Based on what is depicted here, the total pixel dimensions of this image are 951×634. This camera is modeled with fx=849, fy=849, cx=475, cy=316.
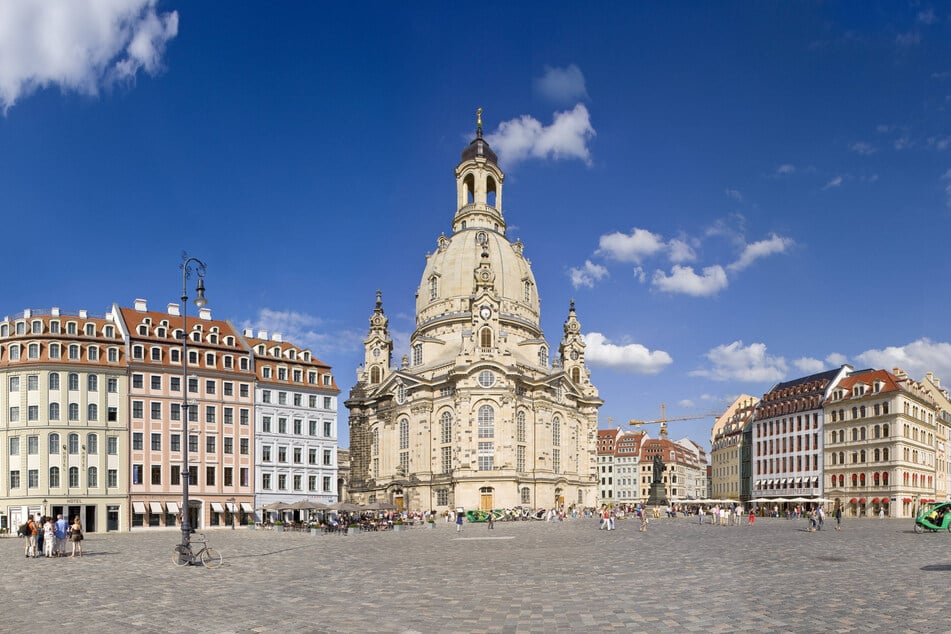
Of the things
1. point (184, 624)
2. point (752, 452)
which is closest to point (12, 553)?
point (184, 624)

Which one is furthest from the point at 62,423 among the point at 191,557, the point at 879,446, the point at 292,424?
the point at 879,446

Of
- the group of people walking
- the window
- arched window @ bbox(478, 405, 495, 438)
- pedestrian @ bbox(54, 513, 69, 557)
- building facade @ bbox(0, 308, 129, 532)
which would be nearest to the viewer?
the group of people walking

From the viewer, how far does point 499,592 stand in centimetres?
2127

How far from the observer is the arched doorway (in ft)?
321

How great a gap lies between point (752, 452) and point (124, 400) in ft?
314

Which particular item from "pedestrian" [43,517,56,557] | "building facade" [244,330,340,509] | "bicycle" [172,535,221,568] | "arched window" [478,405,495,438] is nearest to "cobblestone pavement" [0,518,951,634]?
"bicycle" [172,535,221,568]

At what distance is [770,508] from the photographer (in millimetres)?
118250

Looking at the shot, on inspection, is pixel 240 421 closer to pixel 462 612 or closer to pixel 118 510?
pixel 118 510

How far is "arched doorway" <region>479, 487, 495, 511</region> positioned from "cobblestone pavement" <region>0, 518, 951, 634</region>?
62040mm

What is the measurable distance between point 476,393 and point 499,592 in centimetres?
7908

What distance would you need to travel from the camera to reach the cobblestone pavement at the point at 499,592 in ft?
54.6

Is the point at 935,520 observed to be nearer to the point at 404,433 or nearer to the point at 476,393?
the point at 476,393

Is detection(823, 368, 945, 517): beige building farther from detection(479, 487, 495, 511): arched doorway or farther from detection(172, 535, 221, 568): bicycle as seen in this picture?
detection(172, 535, 221, 568): bicycle

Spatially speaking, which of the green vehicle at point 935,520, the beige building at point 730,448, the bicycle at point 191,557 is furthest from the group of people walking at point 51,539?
the beige building at point 730,448
